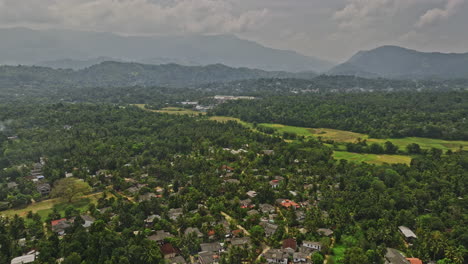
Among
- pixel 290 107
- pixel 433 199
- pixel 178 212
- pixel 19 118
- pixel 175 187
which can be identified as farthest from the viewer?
pixel 290 107

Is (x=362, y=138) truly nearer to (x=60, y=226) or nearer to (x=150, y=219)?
(x=150, y=219)

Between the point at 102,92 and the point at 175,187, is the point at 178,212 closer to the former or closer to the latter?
the point at 175,187

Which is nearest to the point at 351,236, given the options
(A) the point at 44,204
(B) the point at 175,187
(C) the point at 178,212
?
(C) the point at 178,212

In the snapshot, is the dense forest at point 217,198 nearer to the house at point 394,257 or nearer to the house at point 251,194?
the house at point 251,194

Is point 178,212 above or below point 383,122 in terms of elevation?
below

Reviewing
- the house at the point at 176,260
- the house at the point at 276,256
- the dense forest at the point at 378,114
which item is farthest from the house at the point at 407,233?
the dense forest at the point at 378,114

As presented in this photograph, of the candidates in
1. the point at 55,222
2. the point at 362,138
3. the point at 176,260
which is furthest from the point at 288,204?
the point at 362,138

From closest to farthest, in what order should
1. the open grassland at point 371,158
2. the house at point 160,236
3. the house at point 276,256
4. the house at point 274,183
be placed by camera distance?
1. the house at point 276,256
2. the house at point 160,236
3. the house at point 274,183
4. the open grassland at point 371,158
